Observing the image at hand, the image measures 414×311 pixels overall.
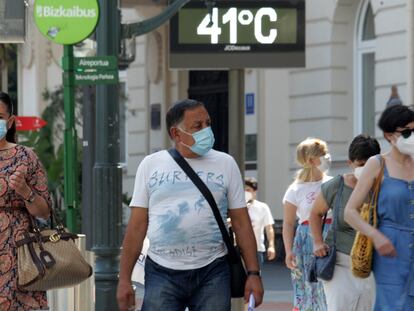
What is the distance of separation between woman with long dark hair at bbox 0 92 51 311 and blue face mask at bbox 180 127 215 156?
3.01 feet

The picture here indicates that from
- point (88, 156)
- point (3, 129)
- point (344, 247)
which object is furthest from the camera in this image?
point (88, 156)

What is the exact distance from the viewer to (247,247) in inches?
295

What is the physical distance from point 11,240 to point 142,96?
21260 millimetres

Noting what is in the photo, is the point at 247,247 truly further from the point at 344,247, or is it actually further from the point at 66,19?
the point at 66,19

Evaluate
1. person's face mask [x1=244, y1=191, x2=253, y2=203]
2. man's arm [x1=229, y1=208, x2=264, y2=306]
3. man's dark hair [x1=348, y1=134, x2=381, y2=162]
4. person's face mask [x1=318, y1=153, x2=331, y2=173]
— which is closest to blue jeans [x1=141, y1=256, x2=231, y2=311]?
man's arm [x1=229, y1=208, x2=264, y2=306]

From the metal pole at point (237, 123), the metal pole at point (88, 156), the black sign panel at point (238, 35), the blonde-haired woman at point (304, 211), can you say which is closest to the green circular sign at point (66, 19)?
the black sign panel at point (238, 35)

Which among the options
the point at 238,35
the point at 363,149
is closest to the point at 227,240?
the point at 363,149

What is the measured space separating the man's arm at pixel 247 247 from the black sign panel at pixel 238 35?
5441mm

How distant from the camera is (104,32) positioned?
13.0 metres

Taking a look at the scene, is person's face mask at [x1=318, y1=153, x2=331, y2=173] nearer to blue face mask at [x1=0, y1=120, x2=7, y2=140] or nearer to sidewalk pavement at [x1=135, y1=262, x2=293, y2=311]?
sidewalk pavement at [x1=135, y1=262, x2=293, y2=311]

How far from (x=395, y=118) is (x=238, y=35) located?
5450 millimetres

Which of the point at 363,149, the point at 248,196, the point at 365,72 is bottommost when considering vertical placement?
the point at 248,196

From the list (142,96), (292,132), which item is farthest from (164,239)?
(142,96)

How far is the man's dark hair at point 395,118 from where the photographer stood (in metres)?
7.89
